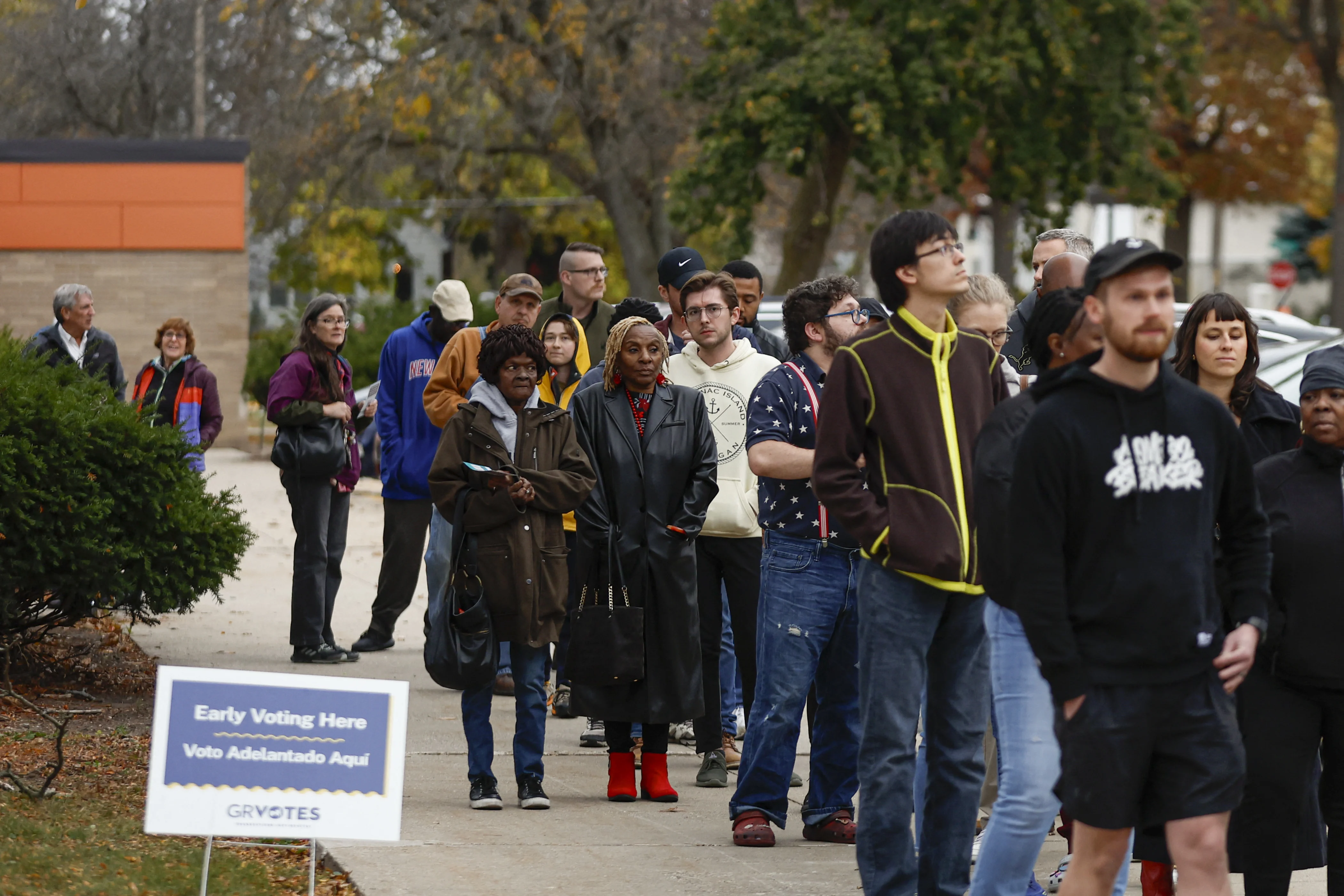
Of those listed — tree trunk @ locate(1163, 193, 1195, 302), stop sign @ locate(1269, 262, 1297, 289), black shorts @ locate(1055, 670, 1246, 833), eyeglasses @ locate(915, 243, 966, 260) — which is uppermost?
tree trunk @ locate(1163, 193, 1195, 302)

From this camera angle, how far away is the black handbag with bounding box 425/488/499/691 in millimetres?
6371

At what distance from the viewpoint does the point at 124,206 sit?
2498 centimetres

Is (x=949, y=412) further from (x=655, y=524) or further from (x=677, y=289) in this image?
(x=677, y=289)

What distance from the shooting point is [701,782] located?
23.3ft

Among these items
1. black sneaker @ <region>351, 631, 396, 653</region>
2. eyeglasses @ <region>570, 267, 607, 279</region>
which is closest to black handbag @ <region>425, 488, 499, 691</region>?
eyeglasses @ <region>570, 267, 607, 279</region>

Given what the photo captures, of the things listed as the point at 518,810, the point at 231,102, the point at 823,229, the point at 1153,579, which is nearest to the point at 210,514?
the point at 518,810

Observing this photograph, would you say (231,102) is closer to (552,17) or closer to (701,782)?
(552,17)

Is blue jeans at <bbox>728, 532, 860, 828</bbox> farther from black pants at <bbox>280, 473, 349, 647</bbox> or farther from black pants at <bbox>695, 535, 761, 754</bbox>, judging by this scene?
black pants at <bbox>280, 473, 349, 647</bbox>

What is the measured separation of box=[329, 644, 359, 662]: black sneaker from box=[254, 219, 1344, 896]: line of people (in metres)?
2.33

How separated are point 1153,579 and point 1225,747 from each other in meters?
0.42

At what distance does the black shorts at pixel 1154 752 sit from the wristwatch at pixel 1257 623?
178 mm

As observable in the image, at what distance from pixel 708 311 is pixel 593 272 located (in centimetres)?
209

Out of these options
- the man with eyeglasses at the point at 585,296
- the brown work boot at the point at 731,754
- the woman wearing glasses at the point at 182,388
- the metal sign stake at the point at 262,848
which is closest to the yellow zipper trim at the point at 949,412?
the metal sign stake at the point at 262,848

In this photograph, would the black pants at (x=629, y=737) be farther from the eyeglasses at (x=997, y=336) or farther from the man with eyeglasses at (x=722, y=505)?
the eyeglasses at (x=997, y=336)
